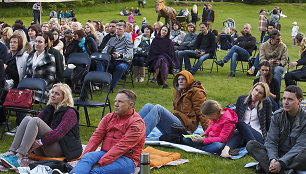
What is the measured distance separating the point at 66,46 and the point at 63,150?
620cm

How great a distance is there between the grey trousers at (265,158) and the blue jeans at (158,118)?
63.7 inches

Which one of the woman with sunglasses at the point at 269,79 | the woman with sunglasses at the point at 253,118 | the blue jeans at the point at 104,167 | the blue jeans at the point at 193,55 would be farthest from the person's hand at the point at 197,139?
the blue jeans at the point at 193,55

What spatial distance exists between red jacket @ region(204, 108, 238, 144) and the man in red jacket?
1.50m

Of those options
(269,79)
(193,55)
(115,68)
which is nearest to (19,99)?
(115,68)

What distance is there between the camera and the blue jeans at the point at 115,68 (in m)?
11.4

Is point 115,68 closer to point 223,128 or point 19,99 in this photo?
point 19,99

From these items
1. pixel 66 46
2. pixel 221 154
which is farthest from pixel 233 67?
pixel 221 154

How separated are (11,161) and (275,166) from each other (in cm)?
327

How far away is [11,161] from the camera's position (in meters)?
5.95

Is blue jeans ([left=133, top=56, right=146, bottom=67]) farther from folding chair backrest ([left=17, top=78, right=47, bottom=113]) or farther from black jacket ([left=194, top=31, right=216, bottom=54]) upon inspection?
folding chair backrest ([left=17, top=78, right=47, bottom=113])

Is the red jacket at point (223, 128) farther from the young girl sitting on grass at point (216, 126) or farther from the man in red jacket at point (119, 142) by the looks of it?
the man in red jacket at point (119, 142)

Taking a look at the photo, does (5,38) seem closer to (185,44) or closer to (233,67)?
(185,44)

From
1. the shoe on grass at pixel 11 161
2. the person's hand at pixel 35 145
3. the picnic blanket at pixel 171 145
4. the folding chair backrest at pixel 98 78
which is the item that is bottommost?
the picnic blanket at pixel 171 145

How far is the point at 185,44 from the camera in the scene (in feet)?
48.1
